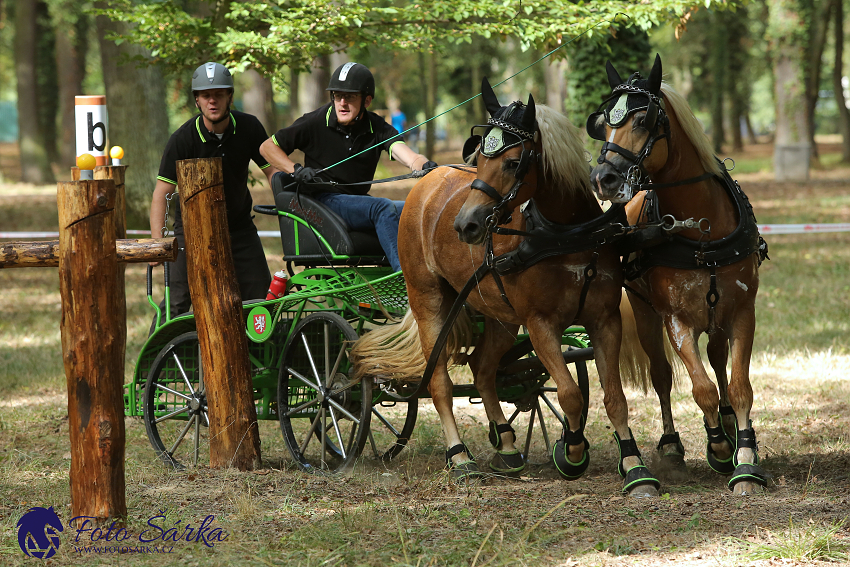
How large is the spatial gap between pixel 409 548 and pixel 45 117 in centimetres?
2873

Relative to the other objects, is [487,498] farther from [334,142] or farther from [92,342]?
[334,142]

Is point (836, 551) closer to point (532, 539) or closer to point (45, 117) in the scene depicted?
point (532, 539)

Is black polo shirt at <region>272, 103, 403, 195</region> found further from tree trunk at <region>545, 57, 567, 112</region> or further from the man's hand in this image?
tree trunk at <region>545, 57, 567, 112</region>

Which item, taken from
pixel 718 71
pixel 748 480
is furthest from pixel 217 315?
pixel 718 71

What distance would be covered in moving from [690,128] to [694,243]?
57 centimetres

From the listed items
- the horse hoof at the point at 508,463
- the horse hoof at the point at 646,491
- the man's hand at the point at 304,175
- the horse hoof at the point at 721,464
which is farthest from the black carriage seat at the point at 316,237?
the horse hoof at the point at 721,464

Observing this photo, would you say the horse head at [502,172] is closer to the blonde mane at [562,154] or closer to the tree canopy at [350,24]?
the blonde mane at [562,154]

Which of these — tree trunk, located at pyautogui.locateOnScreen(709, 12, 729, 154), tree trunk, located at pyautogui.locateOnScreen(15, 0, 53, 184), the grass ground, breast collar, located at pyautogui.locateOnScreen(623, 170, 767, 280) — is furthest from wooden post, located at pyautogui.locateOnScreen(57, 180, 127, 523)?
tree trunk, located at pyautogui.locateOnScreen(709, 12, 729, 154)

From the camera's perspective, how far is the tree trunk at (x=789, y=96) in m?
21.8

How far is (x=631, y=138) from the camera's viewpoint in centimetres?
425

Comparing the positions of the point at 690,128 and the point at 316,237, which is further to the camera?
the point at 316,237

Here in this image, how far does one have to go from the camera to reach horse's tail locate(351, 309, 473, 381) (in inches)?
210

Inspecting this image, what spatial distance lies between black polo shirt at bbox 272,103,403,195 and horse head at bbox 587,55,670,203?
76.3 inches

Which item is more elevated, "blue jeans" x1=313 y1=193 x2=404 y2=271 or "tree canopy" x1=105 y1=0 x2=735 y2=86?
"tree canopy" x1=105 y1=0 x2=735 y2=86
